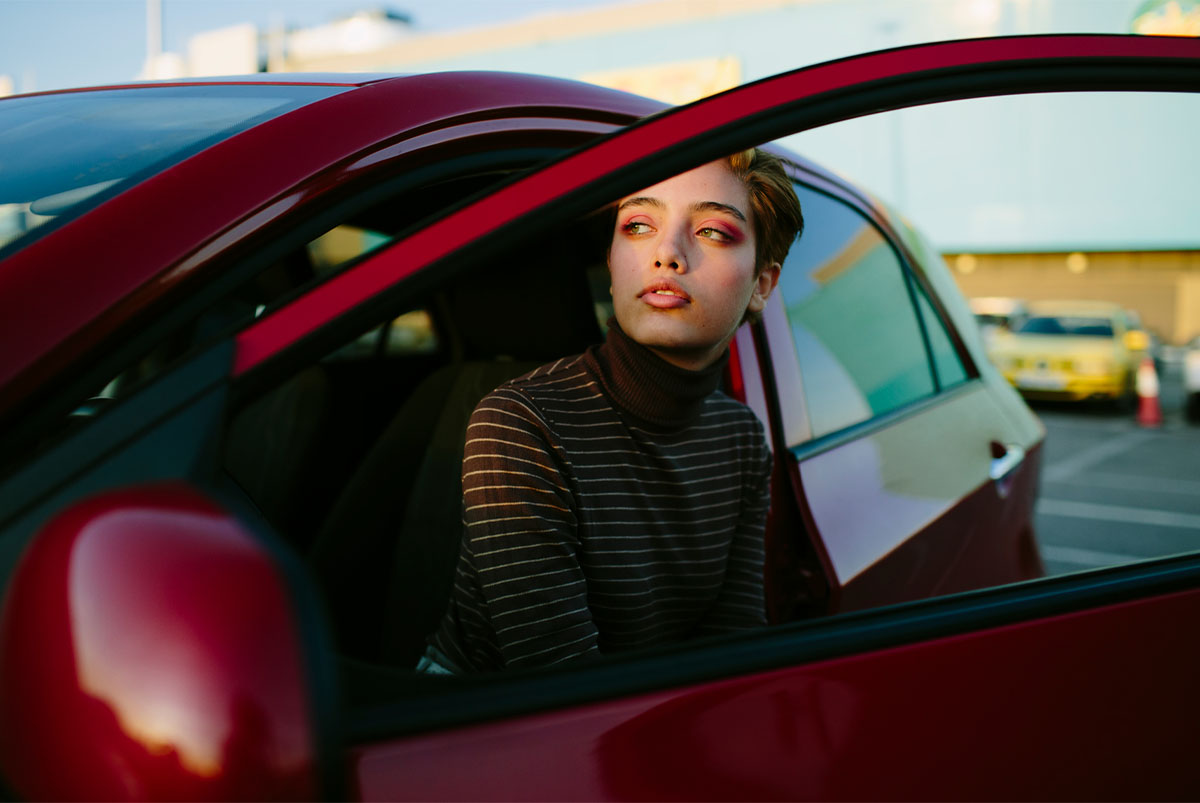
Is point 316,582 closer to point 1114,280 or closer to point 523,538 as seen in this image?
point 523,538

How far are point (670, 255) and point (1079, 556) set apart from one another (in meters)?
5.05

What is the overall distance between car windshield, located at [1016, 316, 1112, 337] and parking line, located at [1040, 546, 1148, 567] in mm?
7782

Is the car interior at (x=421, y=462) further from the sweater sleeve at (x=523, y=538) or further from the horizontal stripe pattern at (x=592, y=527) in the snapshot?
the sweater sleeve at (x=523, y=538)

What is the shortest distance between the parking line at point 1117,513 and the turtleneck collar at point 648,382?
5445mm

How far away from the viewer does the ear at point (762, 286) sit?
4.78ft

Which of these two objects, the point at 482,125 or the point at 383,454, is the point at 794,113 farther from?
the point at 383,454

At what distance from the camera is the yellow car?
11.5m

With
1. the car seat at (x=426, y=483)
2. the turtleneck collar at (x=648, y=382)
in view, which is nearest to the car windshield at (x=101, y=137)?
the turtleneck collar at (x=648, y=382)

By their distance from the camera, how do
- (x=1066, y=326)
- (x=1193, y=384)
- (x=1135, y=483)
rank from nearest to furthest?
(x=1135, y=483), (x=1193, y=384), (x=1066, y=326)

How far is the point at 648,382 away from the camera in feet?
4.36

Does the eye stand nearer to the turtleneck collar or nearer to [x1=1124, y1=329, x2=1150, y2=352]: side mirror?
the turtleneck collar

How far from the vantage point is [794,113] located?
0.95 metres

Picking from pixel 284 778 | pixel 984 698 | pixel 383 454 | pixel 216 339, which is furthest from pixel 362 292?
pixel 383 454

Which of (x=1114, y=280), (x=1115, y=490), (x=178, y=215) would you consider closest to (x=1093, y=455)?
(x=1115, y=490)
